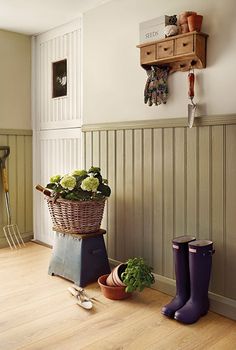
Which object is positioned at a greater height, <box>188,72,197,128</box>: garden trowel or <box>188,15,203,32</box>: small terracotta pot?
<box>188,15,203,32</box>: small terracotta pot

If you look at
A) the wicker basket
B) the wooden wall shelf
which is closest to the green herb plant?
the wicker basket

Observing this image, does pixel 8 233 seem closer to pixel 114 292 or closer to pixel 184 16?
pixel 114 292

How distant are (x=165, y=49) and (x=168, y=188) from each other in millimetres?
958

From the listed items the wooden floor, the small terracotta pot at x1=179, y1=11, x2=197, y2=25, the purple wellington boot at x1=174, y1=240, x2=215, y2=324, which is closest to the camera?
the wooden floor

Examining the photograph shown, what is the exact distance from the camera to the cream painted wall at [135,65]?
7.64ft

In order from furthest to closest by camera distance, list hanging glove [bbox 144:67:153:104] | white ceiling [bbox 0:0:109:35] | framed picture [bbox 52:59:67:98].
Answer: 1. framed picture [bbox 52:59:67:98]
2. white ceiling [bbox 0:0:109:35]
3. hanging glove [bbox 144:67:153:104]

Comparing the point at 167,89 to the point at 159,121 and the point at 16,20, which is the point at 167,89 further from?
the point at 16,20

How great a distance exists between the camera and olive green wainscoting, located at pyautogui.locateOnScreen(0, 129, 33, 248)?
12.8 feet

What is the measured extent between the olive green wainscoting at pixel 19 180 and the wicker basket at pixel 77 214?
1207 mm

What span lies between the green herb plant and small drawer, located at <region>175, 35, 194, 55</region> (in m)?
1.43

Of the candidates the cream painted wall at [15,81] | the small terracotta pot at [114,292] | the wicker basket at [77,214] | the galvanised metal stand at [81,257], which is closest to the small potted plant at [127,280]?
the small terracotta pot at [114,292]

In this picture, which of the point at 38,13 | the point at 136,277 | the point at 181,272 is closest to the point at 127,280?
the point at 136,277

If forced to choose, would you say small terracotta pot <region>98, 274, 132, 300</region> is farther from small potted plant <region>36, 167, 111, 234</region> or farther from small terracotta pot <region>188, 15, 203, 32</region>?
small terracotta pot <region>188, 15, 203, 32</region>

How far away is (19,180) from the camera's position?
4027 millimetres
